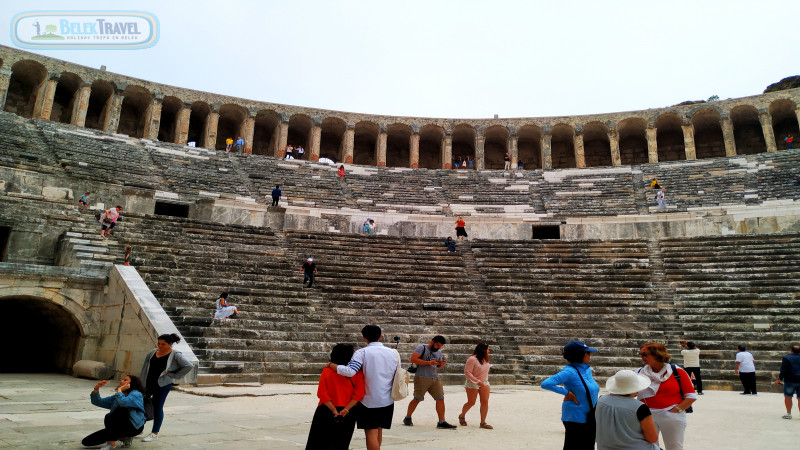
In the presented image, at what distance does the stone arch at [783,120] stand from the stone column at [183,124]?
29.7 meters

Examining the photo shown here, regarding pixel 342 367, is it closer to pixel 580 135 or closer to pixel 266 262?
pixel 266 262

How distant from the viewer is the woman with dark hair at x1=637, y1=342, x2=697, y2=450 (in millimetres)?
4105

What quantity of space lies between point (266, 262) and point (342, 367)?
1136cm

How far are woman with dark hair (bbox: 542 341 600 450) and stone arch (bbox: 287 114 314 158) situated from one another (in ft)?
89.7

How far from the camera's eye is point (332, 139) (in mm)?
32844

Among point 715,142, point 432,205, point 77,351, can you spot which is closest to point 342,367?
point 77,351

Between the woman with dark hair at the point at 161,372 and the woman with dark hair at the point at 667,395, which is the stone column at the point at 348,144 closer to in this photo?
the woman with dark hair at the point at 161,372

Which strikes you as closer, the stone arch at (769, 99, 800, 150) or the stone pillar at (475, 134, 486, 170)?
the stone arch at (769, 99, 800, 150)

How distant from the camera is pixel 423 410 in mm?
7699

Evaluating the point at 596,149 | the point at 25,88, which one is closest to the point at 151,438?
the point at 25,88

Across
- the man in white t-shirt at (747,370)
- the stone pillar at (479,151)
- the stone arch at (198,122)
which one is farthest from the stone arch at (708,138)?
the stone arch at (198,122)

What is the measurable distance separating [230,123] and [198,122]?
5.78 feet

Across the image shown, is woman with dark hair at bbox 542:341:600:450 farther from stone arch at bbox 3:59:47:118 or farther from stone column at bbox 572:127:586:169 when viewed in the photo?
stone arch at bbox 3:59:47:118

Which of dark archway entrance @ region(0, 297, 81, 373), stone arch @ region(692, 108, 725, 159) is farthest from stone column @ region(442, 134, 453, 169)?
dark archway entrance @ region(0, 297, 81, 373)
